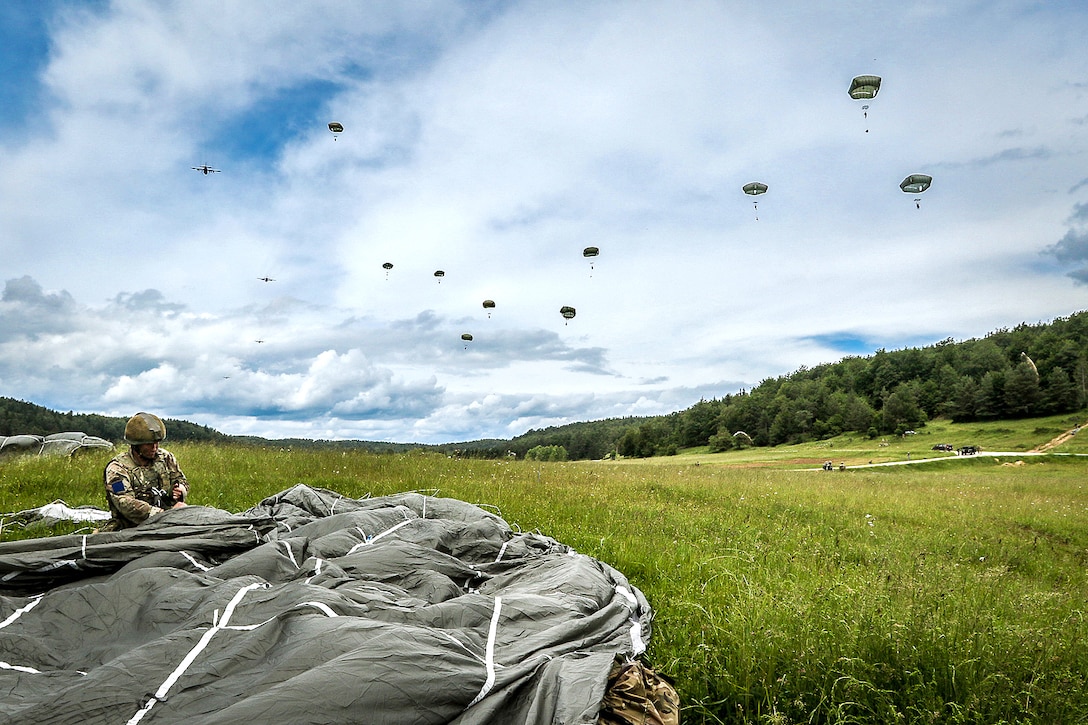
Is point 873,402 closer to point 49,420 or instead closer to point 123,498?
point 123,498

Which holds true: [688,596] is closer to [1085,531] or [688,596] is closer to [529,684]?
[529,684]

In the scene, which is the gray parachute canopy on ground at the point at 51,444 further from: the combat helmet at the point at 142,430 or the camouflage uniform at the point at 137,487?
the combat helmet at the point at 142,430

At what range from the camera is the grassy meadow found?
3.55 metres

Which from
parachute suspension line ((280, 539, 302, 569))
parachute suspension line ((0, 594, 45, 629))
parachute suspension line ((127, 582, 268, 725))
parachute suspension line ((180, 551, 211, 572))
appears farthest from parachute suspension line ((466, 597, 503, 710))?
parachute suspension line ((0, 594, 45, 629))

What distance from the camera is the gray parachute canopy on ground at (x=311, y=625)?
8.65ft

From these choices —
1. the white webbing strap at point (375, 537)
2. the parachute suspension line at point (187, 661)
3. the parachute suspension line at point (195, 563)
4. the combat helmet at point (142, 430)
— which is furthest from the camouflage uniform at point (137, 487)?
the parachute suspension line at point (187, 661)

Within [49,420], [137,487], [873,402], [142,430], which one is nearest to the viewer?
[142,430]

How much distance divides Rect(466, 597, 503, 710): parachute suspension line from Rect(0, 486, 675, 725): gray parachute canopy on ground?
1 cm

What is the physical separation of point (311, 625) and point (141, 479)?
5.19 m

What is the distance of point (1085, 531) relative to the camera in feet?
40.2

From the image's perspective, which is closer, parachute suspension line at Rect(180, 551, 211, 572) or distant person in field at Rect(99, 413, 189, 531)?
parachute suspension line at Rect(180, 551, 211, 572)

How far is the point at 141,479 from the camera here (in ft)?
22.5

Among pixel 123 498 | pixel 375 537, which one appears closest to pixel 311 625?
pixel 375 537

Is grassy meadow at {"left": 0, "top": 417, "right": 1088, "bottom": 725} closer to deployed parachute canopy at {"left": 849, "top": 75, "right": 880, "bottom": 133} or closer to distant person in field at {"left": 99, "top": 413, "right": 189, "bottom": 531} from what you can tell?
distant person in field at {"left": 99, "top": 413, "right": 189, "bottom": 531}
